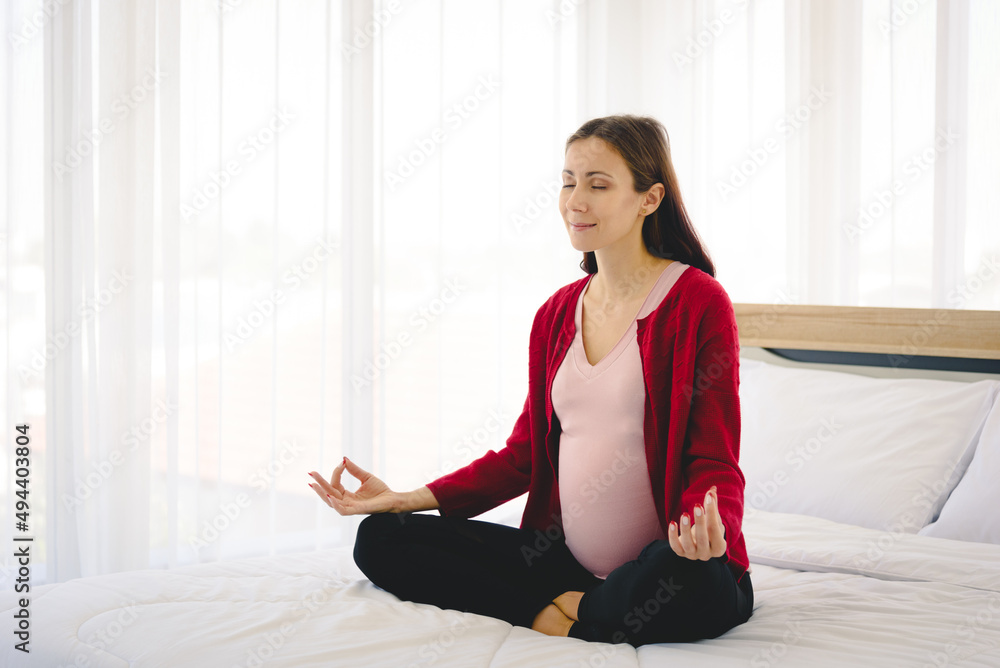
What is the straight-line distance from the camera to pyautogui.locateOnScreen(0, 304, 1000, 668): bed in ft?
3.51

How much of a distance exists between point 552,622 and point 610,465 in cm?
27

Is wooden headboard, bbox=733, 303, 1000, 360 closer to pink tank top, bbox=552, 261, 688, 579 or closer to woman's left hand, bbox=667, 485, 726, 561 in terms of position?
pink tank top, bbox=552, 261, 688, 579

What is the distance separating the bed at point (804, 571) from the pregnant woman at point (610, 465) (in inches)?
2.5

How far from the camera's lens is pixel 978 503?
1647mm

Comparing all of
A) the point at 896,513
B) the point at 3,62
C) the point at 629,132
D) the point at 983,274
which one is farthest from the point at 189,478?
the point at 983,274

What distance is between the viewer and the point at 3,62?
2.05 meters

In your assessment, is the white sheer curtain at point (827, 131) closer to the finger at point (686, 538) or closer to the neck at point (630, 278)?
the neck at point (630, 278)

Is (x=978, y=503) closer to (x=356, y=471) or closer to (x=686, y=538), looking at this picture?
(x=686, y=538)

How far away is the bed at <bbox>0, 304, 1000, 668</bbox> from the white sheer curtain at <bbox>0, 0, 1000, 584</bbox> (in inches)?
12.1

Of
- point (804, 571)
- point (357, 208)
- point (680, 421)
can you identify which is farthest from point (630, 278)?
point (357, 208)

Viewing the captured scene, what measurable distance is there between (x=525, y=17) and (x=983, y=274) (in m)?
1.75

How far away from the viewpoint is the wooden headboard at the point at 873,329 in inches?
79.3

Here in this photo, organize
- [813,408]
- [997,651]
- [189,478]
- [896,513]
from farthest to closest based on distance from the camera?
[189,478] → [813,408] → [896,513] → [997,651]

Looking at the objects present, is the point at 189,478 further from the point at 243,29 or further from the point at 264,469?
the point at 243,29
